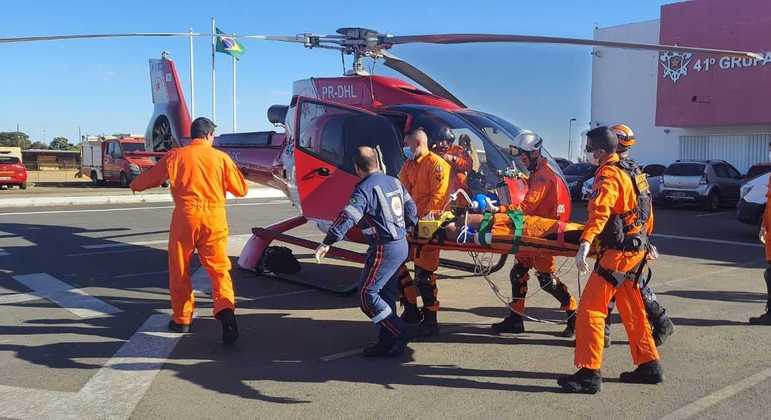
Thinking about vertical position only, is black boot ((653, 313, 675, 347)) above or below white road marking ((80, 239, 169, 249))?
above

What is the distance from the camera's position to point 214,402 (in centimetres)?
429

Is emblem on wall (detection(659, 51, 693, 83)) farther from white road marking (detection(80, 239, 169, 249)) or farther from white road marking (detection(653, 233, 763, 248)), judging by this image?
white road marking (detection(80, 239, 169, 249))

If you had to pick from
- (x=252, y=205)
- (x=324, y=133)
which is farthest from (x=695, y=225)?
(x=252, y=205)

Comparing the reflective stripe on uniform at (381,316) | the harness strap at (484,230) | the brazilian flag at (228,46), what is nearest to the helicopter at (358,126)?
the harness strap at (484,230)

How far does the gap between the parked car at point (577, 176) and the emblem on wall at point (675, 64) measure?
303 inches

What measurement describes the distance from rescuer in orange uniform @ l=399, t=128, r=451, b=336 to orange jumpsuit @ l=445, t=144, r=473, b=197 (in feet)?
1.66

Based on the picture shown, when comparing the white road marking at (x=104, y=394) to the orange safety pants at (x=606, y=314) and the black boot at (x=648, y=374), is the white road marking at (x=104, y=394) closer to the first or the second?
the orange safety pants at (x=606, y=314)

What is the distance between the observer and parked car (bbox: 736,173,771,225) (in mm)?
12234

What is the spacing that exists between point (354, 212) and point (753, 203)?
34.3ft

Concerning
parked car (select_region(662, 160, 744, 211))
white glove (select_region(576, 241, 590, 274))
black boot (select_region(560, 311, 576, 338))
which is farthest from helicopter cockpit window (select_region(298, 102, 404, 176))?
parked car (select_region(662, 160, 744, 211))

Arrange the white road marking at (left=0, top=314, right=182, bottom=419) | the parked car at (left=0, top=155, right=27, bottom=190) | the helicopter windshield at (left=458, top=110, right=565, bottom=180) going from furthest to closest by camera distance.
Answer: the parked car at (left=0, top=155, right=27, bottom=190), the helicopter windshield at (left=458, top=110, right=565, bottom=180), the white road marking at (left=0, top=314, right=182, bottom=419)

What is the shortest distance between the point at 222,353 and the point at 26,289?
146 inches

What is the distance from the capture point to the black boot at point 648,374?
4.62 meters

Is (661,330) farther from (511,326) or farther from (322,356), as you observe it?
(322,356)
